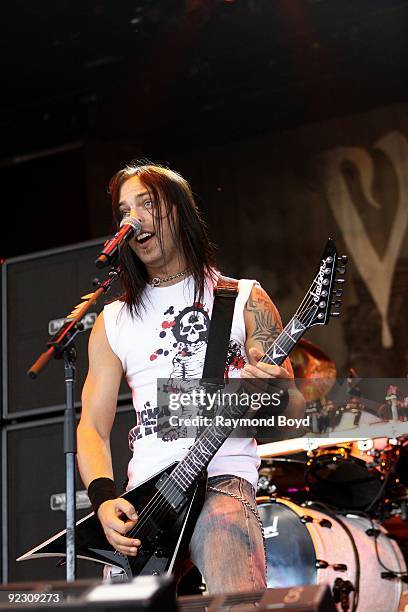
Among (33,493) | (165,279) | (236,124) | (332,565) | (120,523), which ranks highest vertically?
(236,124)

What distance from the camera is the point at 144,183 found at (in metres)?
3.17

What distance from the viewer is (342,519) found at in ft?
15.2

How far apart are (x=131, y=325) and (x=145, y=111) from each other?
3.60 metres

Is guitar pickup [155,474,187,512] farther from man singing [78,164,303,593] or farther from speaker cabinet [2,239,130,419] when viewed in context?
speaker cabinet [2,239,130,419]

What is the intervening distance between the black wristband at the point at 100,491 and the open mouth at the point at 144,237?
0.73m

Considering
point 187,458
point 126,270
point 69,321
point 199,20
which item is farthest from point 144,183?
point 199,20

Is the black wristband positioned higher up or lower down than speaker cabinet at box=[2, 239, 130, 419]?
lower down

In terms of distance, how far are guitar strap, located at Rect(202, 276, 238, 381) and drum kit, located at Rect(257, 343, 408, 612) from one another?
1.38 meters

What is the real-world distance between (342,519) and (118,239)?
2341mm

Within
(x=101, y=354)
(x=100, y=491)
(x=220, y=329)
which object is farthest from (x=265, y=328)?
(x=100, y=491)

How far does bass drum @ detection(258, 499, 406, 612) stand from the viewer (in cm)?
435

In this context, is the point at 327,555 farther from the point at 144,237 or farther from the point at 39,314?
the point at 144,237

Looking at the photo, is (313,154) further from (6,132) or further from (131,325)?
(131,325)

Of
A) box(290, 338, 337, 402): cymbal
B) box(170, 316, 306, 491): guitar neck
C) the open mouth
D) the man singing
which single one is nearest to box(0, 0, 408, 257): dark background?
box(290, 338, 337, 402): cymbal
